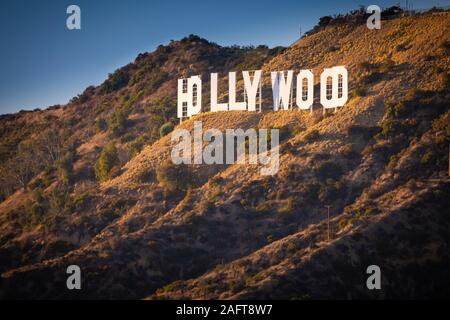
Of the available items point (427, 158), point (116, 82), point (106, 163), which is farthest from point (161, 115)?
point (427, 158)

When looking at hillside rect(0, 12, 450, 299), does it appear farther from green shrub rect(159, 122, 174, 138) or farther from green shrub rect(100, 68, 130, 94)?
green shrub rect(100, 68, 130, 94)

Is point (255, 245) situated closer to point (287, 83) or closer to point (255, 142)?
point (255, 142)

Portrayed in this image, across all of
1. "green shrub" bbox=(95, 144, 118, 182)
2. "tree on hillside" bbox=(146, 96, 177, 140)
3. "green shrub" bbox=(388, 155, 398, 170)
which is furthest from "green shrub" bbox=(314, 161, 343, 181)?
"tree on hillside" bbox=(146, 96, 177, 140)

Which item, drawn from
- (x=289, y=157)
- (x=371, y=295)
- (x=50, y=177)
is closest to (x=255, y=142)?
(x=289, y=157)

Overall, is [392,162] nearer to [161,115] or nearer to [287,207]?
[287,207]

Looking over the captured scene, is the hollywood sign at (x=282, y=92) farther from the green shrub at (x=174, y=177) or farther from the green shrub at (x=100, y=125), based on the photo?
the green shrub at (x=100, y=125)

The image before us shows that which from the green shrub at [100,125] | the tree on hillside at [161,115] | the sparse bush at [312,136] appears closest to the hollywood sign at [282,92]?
the sparse bush at [312,136]
